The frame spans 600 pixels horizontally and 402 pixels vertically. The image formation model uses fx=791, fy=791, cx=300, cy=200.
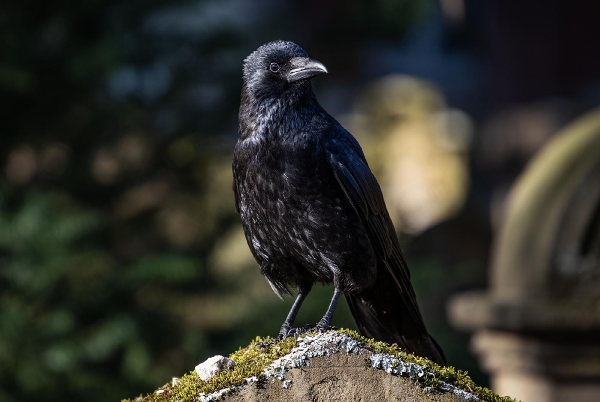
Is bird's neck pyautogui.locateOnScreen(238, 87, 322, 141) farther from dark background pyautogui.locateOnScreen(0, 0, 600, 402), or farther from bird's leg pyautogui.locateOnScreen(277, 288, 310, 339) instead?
dark background pyautogui.locateOnScreen(0, 0, 600, 402)

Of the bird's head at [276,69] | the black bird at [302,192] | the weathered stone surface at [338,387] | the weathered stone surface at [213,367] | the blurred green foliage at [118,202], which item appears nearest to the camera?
the weathered stone surface at [338,387]

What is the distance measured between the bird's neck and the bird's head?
0.03 meters

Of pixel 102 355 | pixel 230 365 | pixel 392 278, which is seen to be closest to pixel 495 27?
pixel 102 355

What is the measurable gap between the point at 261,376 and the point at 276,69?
1.37m

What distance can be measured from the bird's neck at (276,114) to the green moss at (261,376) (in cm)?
88

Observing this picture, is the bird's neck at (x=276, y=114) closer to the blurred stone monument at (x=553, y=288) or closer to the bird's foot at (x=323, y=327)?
the bird's foot at (x=323, y=327)

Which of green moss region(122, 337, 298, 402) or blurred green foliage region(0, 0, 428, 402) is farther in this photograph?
blurred green foliage region(0, 0, 428, 402)

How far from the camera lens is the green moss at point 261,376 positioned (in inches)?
100

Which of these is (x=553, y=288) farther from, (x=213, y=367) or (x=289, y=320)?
(x=213, y=367)

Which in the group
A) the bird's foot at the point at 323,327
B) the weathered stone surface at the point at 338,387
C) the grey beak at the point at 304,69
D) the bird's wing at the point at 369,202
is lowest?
the weathered stone surface at the point at 338,387

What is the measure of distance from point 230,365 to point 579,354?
123 inches

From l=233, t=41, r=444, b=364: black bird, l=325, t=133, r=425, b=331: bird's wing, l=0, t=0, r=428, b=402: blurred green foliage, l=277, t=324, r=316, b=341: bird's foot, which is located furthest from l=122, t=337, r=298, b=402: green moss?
l=0, t=0, r=428, b=402: blurred green foliage

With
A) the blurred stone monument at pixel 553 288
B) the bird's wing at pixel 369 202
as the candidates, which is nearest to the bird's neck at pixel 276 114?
the bird's wing at pixel 369 202

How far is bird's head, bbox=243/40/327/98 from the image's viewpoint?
328cm
